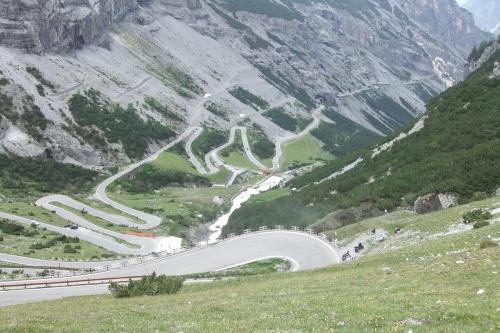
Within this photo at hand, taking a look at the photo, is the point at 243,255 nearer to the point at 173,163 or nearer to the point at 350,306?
the point at 350,306

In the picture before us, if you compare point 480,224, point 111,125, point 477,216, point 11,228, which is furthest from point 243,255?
point 111,125

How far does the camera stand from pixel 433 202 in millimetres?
62594

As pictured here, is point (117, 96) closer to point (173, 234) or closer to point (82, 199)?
point (82, 199)

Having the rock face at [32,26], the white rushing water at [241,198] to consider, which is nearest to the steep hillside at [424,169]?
the white rushing water at [241,198]

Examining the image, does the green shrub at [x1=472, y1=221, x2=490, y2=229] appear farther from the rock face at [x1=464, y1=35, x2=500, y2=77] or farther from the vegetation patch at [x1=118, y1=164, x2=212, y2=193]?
the vegetation patch at [x1=118, y1=164, x2=212, y2=193]

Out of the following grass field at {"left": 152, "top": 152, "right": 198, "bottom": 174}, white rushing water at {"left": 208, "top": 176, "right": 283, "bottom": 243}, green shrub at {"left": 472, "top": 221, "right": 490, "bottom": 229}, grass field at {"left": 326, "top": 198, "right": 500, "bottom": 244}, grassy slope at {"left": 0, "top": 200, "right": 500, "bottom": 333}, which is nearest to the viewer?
grassy slope at {"left": 0, "top": 200, "right": 500, "bottom": 333}

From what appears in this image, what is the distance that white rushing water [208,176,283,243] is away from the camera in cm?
12175

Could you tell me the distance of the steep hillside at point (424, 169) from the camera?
206 feet

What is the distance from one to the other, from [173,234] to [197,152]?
85864mm

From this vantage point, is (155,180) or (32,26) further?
(32,26)

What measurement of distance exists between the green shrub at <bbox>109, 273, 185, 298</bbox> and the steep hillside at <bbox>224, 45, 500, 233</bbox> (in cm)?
3797

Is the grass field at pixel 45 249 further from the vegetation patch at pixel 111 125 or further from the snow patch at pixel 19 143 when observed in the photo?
the vegetation patch at pixel 111 125

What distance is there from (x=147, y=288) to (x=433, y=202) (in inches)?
1590

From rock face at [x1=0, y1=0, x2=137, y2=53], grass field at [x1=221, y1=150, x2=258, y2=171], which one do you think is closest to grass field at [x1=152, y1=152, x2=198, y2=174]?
grass field at [x1=221, y1=150, x2=258, y2=171]
